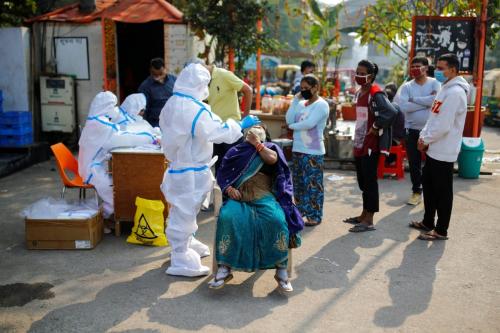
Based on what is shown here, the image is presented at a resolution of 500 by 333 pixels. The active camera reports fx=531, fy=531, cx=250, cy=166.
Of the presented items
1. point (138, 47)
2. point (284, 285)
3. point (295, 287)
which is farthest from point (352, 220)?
point (138, 47)

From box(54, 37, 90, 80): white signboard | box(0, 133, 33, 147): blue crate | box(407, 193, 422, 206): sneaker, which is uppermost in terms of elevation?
box(54, 37, 90, 80): white signboard

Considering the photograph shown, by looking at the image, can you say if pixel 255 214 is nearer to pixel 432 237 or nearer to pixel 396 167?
pixel 432 237

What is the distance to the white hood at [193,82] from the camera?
460cm

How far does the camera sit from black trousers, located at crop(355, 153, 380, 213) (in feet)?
18.9

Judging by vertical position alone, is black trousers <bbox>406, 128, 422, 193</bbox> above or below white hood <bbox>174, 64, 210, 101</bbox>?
below

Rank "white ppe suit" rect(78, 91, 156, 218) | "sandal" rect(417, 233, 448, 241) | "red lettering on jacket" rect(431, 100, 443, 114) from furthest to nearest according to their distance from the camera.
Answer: "white ppe suit" rect(78, 91, 156, 218) → "sandal" rect(417, 233, 448, 241) → "red lettering on jacket" rect(431, 100, 443, 114)

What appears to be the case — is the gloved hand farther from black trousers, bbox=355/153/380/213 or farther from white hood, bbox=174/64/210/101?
black trousers, bbox=355/153/380/213

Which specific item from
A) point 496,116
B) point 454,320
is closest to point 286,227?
point 454,320

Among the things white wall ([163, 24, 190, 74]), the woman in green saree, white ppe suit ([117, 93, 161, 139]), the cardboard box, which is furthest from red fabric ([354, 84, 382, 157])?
white wall ([163, 24, 190, 74])

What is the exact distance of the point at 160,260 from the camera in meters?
5.05

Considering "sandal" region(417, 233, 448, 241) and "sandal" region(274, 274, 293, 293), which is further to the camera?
"sandal" region(417, 233, 448, 241)

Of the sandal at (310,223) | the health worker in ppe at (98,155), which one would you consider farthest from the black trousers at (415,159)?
the health worker in ppe at (98,155)

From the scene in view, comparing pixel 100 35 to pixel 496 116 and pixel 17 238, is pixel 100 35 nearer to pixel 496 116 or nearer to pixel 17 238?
pixel 17 238

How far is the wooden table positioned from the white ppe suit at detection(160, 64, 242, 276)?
0.86m
